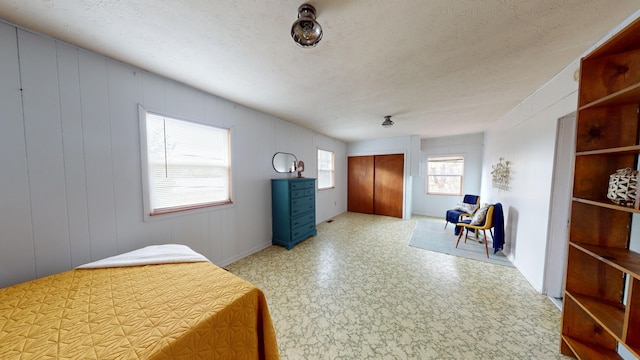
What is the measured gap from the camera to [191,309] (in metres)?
0.99

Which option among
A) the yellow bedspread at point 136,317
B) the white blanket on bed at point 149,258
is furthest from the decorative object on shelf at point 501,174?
the white blanket on bed at point 149,258

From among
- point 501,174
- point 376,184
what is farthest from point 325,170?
point 501,174

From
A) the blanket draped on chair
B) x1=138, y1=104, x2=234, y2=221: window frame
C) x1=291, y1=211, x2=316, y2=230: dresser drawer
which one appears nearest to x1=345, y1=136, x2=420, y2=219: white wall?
the blanket draped on chair

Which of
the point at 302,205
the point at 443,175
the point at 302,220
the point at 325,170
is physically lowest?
the point at 302,220

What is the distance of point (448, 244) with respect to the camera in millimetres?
3303

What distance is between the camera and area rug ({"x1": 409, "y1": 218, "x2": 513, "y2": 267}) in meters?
2.83

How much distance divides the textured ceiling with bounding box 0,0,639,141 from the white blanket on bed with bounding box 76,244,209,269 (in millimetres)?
1697

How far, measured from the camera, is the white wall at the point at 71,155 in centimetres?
130

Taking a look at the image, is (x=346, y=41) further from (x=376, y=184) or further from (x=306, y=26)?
(x=376, y=184)

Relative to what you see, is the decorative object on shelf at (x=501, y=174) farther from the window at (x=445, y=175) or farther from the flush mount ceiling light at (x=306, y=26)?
the flush mount ceiling light at (x=306, y=26)

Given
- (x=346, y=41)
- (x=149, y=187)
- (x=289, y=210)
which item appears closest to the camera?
(x=346, y=41)

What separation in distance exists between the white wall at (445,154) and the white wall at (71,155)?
209 inches

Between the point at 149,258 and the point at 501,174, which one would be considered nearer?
the point at 149,258

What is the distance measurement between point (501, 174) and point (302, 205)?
11.2 feet
